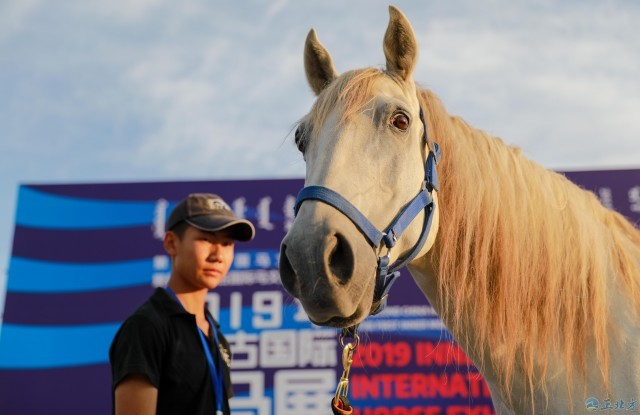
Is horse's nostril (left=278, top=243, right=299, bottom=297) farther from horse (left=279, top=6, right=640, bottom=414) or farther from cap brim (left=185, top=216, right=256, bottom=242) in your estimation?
cap brim (left=185, top=216, right=256, bottom=242)

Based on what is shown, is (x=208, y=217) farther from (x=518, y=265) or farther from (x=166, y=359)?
(x=518, y=265)

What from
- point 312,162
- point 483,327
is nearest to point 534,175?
point 483,327

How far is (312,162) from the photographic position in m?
1.50

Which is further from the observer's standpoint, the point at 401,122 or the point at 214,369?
the point at 214,369

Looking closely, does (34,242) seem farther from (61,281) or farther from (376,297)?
(376,297)

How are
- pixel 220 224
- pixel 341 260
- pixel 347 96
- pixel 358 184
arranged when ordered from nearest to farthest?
pixel 341 260
pixel 358 184
pixel 347 96
pixel 220 224

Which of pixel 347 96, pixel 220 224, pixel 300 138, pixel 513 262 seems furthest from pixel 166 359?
pixel 513 262

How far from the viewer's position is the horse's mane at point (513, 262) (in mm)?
1528

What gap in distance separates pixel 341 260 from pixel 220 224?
0.78 m

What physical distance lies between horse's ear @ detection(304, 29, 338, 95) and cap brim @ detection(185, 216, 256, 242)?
62cm

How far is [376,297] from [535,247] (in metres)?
0.58

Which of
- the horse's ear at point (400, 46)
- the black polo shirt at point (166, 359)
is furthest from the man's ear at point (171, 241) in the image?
the horse's ear at point (400, 46)

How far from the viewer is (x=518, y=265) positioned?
1568mm

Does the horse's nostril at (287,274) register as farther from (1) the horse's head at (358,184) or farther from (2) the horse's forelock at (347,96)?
(2) the horse's forelock at (347,96)
